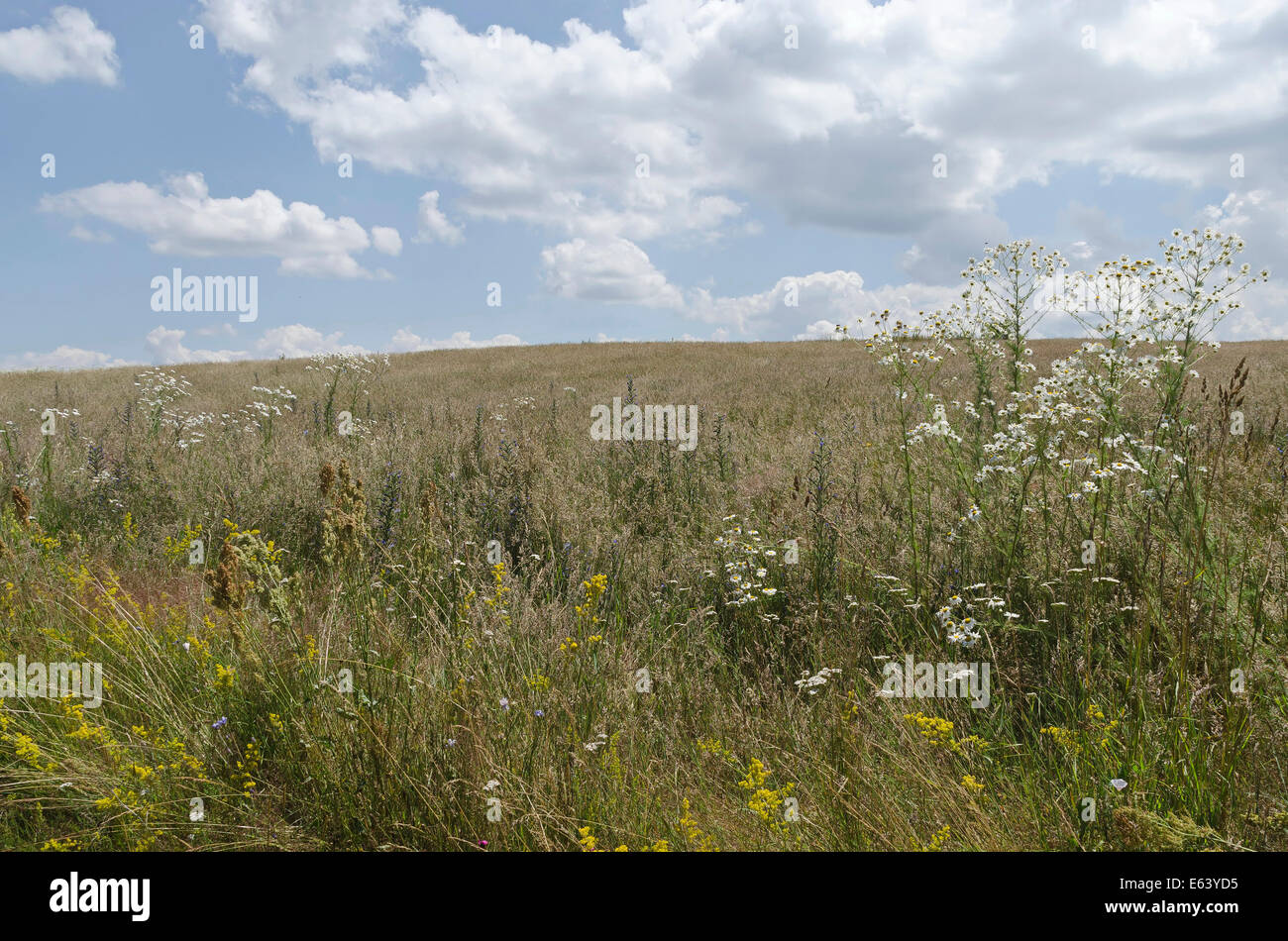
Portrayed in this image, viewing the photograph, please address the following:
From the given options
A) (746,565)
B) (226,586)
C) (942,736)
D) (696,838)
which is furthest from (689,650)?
(226,586)

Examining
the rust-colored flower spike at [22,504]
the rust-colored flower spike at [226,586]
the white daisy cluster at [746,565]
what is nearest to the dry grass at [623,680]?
the rust-colored flower spike at [226,586]

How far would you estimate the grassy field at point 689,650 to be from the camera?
2139 millimetres

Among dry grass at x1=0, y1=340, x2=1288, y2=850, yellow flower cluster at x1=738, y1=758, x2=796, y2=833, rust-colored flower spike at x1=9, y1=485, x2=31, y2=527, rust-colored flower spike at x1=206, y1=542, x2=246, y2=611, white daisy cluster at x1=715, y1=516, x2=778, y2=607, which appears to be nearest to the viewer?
yellow flower cluster at x1=738, y1=758, x2=796, y2=833

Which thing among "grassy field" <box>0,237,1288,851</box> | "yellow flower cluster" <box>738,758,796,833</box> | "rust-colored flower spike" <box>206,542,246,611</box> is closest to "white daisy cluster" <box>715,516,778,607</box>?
"grassy field" <box>0,237,1288,851</box>

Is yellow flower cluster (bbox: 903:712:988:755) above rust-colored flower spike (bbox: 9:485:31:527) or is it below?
below

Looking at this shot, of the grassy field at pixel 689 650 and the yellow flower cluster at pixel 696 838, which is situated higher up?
the grassy field at pixel 689 650

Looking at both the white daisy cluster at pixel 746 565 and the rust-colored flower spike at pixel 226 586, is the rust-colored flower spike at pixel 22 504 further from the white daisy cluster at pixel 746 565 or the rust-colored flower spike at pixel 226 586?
the white daisy cluster at pixel 746 565

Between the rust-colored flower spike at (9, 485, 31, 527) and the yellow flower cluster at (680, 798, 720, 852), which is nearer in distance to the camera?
the yellow flower cluster at (680, 798, 720, 852)

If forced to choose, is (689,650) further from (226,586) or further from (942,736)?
(226,586)

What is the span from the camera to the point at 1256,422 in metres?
7.03

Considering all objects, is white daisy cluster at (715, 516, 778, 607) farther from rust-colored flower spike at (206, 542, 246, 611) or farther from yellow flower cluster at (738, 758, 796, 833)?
rust-colored flower spike at (206, 542, 246, 611)

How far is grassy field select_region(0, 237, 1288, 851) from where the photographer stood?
7.02 ft
